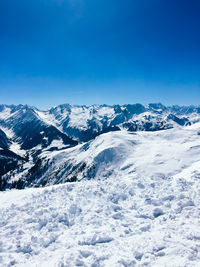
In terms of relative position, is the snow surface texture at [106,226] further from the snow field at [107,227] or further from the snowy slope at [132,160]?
the snowy slope at [132,160]

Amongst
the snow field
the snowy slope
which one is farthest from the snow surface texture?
the snowy slope

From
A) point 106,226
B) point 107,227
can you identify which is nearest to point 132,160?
point 106,226

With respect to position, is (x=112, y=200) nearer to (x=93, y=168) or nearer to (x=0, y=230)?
(x=0, y=230)

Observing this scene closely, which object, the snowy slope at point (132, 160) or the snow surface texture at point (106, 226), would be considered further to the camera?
the snowy slope at point (132, 160)

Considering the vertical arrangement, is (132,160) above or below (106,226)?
below

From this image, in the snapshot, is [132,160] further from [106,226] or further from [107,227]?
[107,227]

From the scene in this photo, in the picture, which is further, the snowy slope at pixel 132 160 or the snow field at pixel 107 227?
the snowy slope at pixel 132 160

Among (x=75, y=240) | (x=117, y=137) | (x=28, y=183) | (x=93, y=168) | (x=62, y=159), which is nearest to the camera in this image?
(x=75, y=240)

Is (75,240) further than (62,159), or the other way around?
(62,159)

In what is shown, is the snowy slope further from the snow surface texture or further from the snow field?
the snow field

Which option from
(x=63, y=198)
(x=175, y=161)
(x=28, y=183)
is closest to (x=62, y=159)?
(x=28, y=183)

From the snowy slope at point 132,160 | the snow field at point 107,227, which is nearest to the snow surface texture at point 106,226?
the snow field at point 107,227
